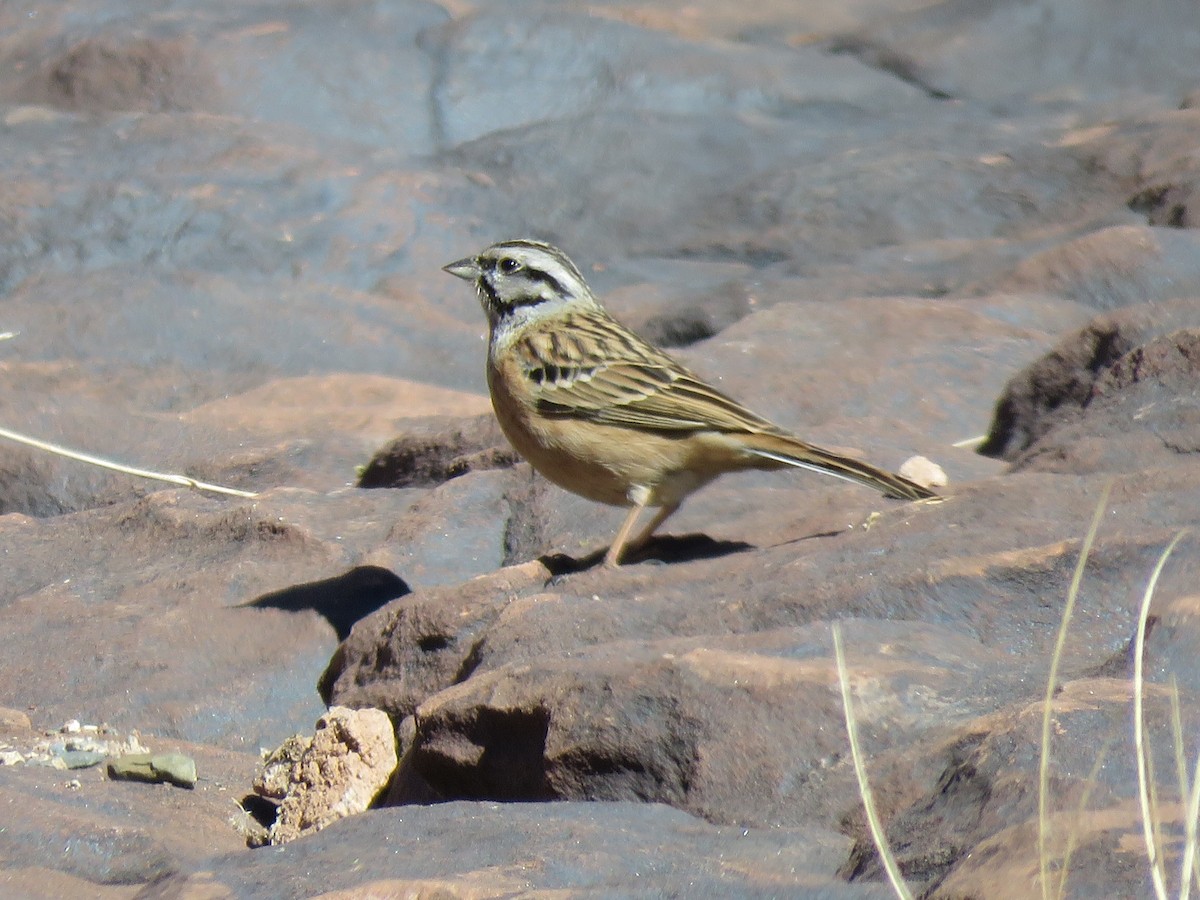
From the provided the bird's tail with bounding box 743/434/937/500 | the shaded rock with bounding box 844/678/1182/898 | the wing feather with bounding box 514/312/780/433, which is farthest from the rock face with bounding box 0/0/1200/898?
the wing feather with bounding box 514/312/780/433

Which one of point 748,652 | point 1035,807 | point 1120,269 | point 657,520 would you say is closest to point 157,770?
point 748,652

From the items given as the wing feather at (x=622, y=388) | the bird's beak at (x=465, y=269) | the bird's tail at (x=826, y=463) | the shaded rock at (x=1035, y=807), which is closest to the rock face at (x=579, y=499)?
the shaded rock at (x=1035, y=807)

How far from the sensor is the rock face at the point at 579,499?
10.9 feet

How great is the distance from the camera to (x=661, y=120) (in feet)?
37.3

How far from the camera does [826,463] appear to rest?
5438 mm

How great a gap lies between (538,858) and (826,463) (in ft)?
8.67

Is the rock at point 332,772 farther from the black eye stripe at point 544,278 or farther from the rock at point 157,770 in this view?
the black eye stripe at point 544,278

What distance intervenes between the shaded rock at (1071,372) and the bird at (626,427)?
4.26 feet

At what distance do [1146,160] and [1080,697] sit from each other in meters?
7.35

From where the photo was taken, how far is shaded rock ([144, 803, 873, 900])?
2.93 m

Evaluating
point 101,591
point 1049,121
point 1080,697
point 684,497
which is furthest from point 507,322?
point 1049,121

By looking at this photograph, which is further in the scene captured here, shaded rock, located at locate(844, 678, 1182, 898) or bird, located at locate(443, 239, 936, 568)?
bird, located at locate(443, 239, 936, 568)

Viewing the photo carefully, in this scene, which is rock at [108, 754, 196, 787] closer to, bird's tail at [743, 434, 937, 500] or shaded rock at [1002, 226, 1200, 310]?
bird's tail at [743, 434, 937, 500]

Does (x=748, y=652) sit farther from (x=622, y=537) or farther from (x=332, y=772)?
(x=622, y=537)
